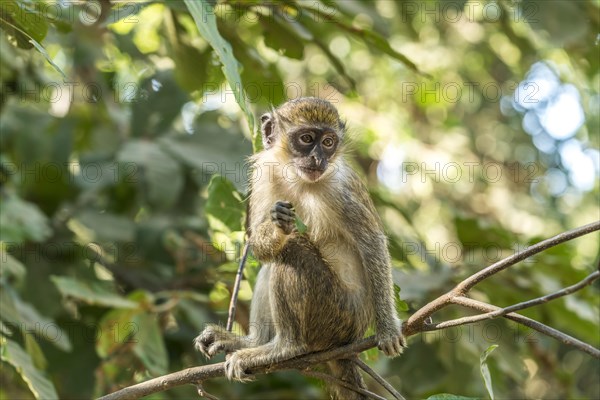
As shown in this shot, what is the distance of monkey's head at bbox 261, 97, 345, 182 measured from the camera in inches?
216

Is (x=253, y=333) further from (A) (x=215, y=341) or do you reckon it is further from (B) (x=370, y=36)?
(B) (x=370, y=36)

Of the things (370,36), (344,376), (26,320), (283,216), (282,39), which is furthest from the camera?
(282,39)

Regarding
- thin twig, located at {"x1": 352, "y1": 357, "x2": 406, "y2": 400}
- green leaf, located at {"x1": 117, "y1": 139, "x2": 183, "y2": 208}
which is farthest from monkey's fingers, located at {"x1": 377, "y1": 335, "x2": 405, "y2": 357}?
green leaf, located at {"x1": 117, "y1": 139, "x2": 183, "y2": 208}

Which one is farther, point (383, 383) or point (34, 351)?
point (34, 351)

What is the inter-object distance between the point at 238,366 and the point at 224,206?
3.33 ft

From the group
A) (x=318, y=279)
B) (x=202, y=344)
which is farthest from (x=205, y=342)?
(x=318, y=279)

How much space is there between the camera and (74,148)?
8859 mm

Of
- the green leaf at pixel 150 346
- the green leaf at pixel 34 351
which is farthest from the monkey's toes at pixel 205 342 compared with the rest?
the green leaf at pixel 34 351

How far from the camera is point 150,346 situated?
598 cm

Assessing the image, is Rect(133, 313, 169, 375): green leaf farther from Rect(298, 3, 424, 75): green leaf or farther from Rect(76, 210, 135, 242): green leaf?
Rect(298, 3, 424, 75): green leaf

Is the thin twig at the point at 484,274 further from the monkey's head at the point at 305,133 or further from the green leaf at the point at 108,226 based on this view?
the green leaf at the point at 108,226

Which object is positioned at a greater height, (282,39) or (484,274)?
(282,39)

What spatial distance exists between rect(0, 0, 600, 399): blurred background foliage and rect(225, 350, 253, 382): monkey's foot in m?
0.56

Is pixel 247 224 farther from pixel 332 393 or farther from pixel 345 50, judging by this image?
pixel 345 50
